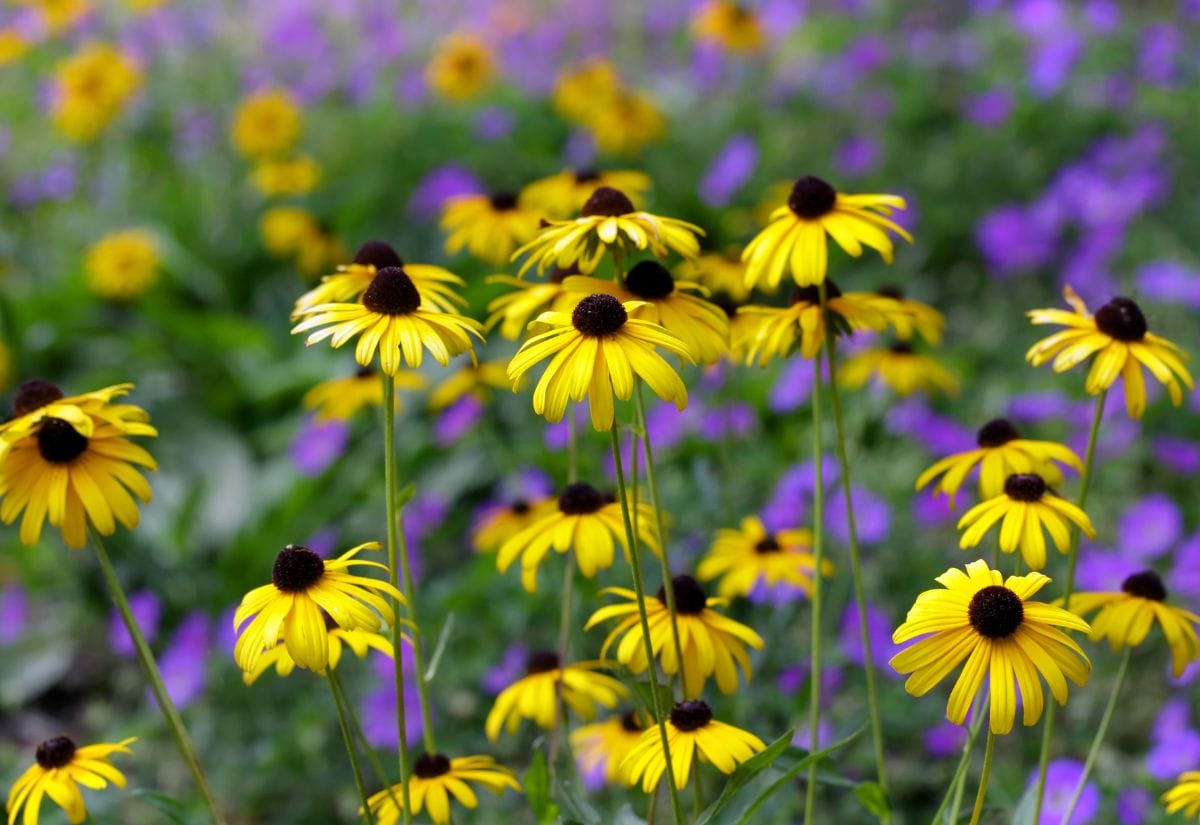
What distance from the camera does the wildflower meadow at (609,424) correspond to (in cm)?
148

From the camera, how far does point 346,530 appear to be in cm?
342

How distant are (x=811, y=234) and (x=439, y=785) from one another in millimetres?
815

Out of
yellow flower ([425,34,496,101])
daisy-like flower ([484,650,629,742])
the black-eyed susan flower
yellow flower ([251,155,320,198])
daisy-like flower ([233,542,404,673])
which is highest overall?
yellow flower ([425,34,496,101])

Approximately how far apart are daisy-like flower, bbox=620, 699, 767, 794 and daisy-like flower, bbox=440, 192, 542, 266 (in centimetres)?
89

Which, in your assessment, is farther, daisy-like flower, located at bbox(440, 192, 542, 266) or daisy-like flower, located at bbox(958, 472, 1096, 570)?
Answer: daisy-like flower, located at bbox(440, 192, 542, 266)

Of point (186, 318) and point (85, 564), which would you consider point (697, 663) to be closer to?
point (85, 564)

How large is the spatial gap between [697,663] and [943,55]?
509 cm

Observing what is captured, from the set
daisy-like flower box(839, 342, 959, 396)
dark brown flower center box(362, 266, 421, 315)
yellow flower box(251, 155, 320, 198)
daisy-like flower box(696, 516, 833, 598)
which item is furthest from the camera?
yellow flower box(251, 155, 320, 198)

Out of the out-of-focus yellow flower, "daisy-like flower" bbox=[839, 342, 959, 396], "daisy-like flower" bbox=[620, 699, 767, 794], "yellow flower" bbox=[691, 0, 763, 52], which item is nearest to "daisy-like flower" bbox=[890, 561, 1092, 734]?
"daisy-like flower" bbox=[620, 699, 767, 794]

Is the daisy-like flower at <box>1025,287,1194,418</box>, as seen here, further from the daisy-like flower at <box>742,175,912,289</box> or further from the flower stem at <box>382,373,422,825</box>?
the flower stem at <box>382,373,422,825</box>

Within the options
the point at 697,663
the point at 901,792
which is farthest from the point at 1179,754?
the point at 697,663

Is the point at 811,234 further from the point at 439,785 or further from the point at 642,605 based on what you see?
the point at 439,785

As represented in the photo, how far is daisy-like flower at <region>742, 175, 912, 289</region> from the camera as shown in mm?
1456

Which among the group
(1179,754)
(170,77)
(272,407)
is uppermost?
(170,77)
